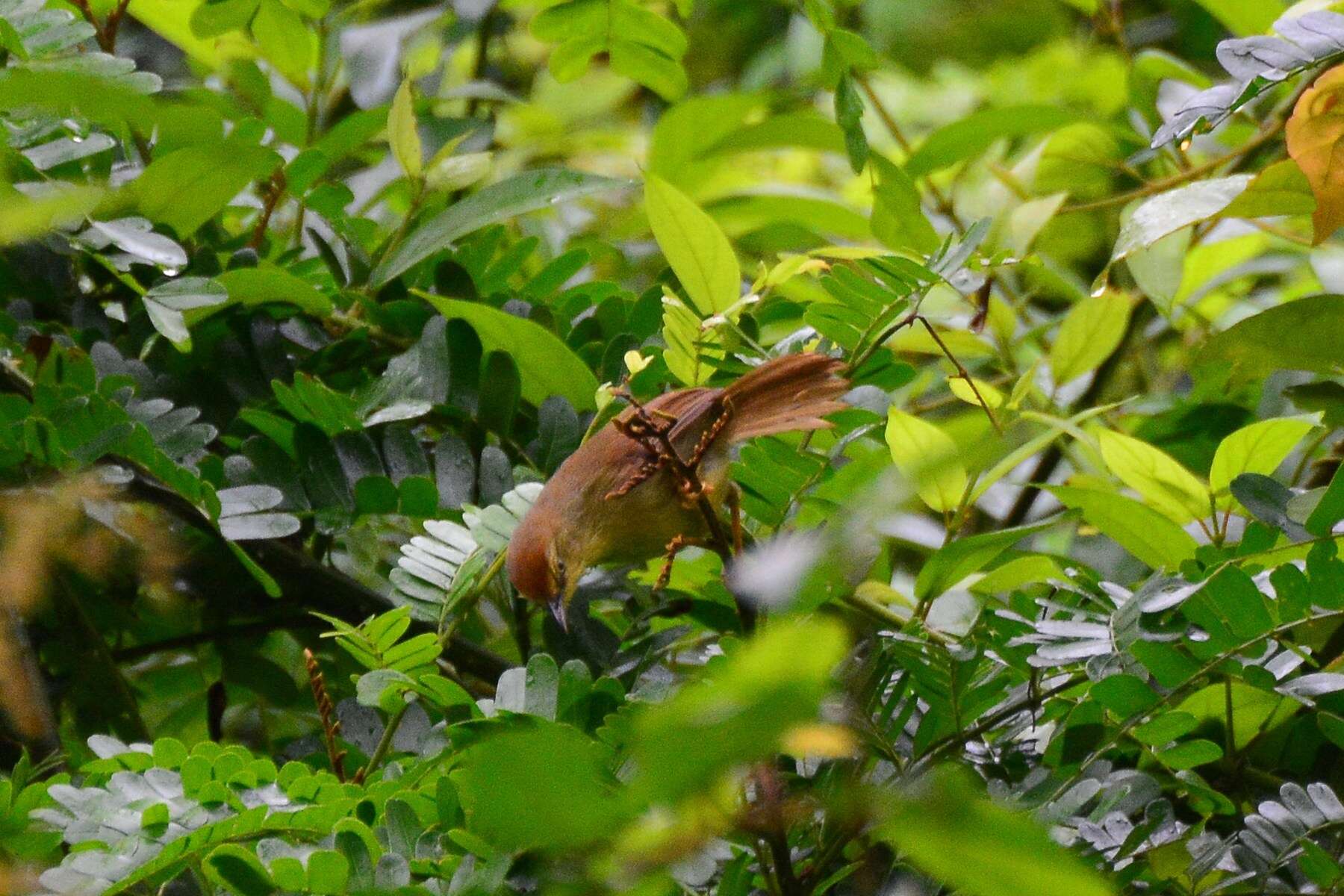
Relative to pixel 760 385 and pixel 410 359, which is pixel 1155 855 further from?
pixel 410 359

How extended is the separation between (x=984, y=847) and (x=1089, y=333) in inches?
35.5

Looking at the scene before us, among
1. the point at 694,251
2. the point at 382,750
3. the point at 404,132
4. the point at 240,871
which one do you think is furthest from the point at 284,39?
the point at 240,871

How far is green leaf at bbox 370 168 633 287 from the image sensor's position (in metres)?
1.01

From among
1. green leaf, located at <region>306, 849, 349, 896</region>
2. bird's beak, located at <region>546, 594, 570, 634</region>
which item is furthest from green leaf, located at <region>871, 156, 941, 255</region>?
green leaf, located at <region>306, 849, 349, 896</region>

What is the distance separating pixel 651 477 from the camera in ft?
3.05

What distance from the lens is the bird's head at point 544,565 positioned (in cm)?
85

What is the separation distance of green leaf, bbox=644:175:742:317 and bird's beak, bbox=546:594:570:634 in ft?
0.81

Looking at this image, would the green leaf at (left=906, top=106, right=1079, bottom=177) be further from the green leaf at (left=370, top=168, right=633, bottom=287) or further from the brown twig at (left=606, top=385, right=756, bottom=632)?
the brown twig at (left=606, top=385, right=756, bottom=632)

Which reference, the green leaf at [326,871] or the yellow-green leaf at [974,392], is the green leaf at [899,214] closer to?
the yellow-green leaf at [974,392]

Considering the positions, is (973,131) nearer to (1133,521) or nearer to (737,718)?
(1133,521)

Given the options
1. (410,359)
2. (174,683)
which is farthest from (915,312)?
(174,683)

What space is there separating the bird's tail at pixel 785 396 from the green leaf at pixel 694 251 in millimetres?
108

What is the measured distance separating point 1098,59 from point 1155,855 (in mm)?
2259

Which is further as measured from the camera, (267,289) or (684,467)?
(267,289)
